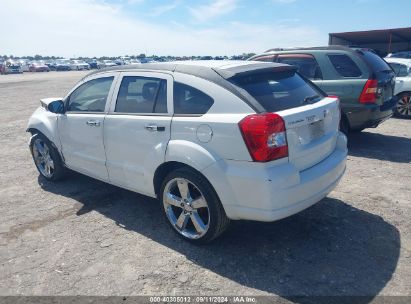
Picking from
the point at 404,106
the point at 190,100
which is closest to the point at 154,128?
the point at 190,100

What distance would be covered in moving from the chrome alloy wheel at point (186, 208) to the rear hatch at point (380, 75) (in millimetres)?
4459

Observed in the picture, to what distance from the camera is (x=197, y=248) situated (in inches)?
138

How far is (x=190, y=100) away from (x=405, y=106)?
808cm

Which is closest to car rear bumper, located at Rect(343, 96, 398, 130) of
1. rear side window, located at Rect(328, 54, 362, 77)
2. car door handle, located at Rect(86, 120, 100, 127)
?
rear side window, located at Rect(328, 54, 362, 77)

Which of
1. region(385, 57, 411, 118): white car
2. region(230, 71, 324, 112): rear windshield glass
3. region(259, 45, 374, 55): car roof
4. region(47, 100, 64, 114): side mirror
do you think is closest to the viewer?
region(230, 71, 324, 112): rear windshield glass

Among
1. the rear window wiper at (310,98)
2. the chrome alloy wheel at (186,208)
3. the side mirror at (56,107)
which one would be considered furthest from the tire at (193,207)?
the side mirror at (56,107)

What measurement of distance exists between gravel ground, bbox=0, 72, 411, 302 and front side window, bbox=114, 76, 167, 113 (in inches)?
52.6

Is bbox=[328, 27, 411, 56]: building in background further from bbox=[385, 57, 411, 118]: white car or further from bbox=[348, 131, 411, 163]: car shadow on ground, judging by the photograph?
bbox=[348, 131, 411, 163]: car shadow on ground

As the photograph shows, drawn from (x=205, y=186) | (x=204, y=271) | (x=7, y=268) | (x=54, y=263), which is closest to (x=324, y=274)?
(x=204, y=271)

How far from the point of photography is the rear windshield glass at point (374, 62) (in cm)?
630

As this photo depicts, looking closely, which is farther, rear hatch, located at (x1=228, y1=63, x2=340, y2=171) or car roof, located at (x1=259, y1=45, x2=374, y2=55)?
car roof, located at (x1=259, y1=45, x2=374, y2=55)

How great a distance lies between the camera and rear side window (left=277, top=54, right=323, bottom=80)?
6789 mm

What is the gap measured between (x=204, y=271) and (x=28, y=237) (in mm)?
2084

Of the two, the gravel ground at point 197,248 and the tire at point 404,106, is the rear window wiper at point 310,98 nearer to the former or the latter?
the gravel ground at point 197,248
